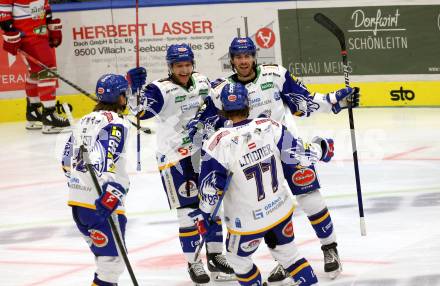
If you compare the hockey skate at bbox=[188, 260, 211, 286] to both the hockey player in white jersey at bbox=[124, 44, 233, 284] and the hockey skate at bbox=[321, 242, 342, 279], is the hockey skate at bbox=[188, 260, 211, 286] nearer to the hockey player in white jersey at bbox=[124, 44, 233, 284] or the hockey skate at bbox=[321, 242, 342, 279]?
the hockey player in white jersey at bbox=[124, 44, 233, 284]

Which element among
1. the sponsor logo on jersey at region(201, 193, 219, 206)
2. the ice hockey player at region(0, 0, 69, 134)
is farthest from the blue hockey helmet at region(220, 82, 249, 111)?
the ice hockey player at region(0, 0, 69, 134)

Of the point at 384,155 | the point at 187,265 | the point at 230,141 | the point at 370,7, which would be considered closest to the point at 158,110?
the point at 187,265

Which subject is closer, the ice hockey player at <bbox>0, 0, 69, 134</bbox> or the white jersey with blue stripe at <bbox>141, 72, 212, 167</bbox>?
the white jersey with blue stripe at <bbox>141, 72, 212, 167</bbox>

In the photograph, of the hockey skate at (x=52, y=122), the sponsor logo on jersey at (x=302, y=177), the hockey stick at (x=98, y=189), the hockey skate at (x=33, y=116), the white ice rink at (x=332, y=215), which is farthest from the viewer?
the hockey skate at (x=33, y=116)

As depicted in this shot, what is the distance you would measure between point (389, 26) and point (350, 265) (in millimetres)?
6600

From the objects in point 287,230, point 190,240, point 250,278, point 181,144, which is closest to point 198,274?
point 190,240

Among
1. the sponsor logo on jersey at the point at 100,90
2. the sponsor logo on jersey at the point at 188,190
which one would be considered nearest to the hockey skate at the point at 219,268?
the sponsor logo on jersey at the point at 188,190

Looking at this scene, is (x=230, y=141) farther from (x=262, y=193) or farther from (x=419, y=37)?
(x=419, y=37)

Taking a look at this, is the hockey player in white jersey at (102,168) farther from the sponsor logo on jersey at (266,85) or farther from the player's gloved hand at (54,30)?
the player's gloved hand at (54,30)

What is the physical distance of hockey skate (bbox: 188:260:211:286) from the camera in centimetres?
707

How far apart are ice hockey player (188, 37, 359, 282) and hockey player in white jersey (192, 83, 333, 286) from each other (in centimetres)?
96

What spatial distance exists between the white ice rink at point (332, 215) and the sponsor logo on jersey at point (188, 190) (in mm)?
615

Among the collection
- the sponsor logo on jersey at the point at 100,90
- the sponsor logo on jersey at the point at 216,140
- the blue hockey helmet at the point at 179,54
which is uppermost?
the blue hockey helmet at the point at 179,54

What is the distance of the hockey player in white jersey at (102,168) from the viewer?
19.4 ft
